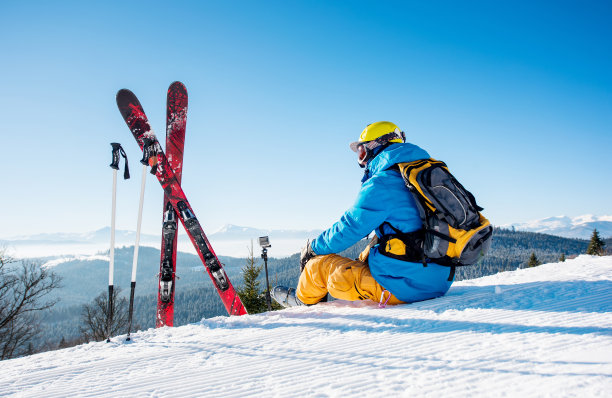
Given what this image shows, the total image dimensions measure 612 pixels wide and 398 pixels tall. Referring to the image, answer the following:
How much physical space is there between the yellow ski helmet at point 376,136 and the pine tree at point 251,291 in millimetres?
12448

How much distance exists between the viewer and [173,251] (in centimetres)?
633

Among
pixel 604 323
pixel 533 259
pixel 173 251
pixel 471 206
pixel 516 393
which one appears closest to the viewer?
pixel 516 393

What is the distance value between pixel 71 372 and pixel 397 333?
2.43 metres

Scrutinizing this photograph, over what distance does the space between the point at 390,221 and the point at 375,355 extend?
1.36 meters

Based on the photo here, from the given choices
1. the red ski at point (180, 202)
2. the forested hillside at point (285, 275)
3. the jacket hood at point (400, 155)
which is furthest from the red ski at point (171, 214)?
the forested hillside at point (285, 275)

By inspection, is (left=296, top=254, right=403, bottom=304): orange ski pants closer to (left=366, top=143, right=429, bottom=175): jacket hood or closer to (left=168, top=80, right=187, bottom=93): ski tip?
(left=366, top=143, right=429, bottom=175): jacket hood

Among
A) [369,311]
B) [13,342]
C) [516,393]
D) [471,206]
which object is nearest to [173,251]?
[369,311]

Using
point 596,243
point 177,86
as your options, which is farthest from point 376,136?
point 596,243

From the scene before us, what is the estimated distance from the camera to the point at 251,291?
15.5 metres

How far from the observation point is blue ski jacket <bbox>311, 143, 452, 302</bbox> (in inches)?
117

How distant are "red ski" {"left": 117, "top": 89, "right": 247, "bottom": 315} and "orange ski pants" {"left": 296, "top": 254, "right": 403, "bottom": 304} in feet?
11.6

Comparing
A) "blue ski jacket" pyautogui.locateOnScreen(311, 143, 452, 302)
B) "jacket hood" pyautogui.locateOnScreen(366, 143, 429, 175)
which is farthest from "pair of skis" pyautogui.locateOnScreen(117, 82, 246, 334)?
"jacket hood" pyautogui.locateOnScreen(366, 143, 429, 175)

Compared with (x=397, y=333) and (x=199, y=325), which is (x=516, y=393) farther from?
(x=199, y=325)

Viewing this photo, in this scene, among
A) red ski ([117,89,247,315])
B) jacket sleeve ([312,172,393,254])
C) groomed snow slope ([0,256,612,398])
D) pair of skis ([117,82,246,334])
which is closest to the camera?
groomed snow slope ([0,256,612,398])
